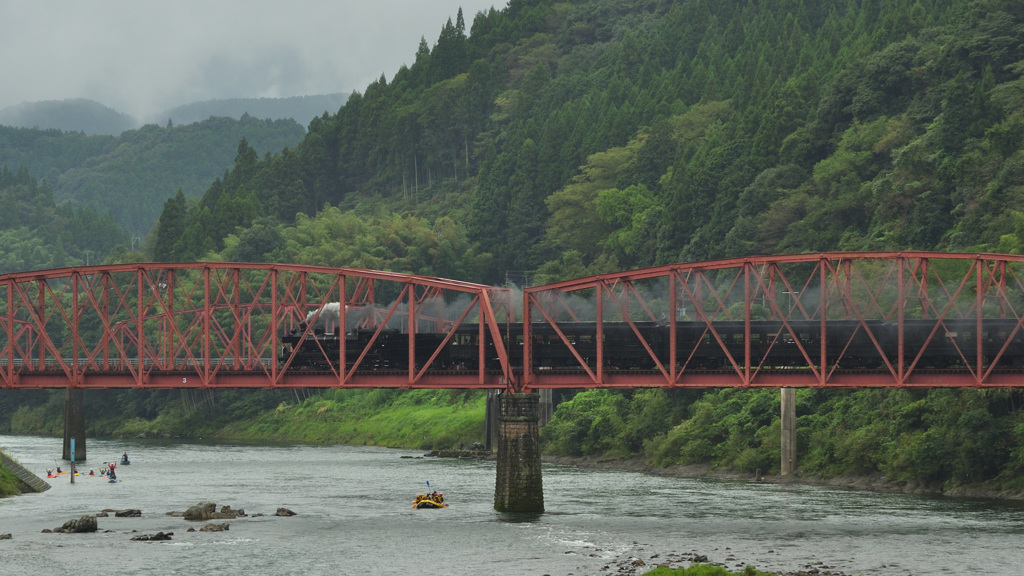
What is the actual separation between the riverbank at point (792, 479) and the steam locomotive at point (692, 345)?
871 cm

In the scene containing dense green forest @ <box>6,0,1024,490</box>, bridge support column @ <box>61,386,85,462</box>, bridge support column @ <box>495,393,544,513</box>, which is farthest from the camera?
bridge support column @ <box>61,386,85,462</box>

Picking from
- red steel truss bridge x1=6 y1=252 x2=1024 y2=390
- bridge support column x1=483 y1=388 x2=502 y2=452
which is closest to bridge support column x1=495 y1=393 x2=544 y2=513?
red steel truss bridge x1=6 y1=252 x2=1024 y2=390

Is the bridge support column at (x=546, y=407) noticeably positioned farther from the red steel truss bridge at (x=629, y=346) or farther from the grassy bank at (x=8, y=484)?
the grassy bank at (x=8, y=484)

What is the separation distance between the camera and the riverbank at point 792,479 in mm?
96250

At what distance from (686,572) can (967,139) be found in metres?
85.8

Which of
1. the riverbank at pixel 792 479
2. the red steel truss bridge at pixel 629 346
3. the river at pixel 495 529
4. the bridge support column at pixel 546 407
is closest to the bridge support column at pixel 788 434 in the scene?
the riverbank at pixel 792 479

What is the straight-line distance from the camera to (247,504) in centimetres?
9338

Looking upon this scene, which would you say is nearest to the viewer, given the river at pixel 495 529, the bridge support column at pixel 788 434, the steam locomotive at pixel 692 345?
the river at pixel 495 529

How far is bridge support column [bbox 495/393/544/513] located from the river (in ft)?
5.28

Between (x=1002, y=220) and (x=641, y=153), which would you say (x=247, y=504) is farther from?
(x=641, y=153)

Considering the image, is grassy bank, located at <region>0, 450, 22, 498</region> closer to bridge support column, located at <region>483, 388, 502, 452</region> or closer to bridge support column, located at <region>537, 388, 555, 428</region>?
bridge support column, located at <region>483, 388, 502, 452</region>

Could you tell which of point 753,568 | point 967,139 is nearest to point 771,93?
point 967,139

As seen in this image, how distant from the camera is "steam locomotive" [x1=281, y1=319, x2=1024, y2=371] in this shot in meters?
92.9

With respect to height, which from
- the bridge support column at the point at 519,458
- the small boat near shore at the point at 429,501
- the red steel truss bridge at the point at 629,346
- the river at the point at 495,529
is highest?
the red steel truss bridge at the point at 629,346
